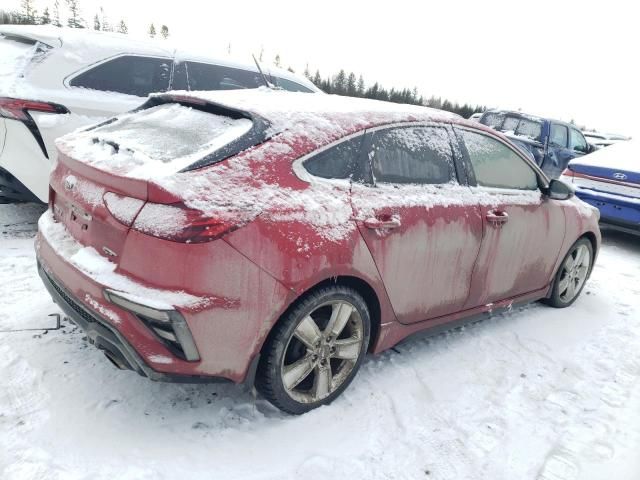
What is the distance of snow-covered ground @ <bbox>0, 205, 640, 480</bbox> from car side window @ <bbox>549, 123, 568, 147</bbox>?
874 cm

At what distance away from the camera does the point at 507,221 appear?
3.39m

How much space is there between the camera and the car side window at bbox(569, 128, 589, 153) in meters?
11.8

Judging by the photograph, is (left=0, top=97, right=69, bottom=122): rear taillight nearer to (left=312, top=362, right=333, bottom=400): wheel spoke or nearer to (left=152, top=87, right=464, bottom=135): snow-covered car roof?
(left=152, top=87, right=464, bottom=135): snow-covered car roof

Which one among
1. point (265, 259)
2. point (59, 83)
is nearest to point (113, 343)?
point (265, 259)

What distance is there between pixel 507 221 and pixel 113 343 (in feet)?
8.36

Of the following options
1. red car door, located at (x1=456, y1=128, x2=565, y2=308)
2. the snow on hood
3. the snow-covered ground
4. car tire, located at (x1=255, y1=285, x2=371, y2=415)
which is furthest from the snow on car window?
the snow on hood

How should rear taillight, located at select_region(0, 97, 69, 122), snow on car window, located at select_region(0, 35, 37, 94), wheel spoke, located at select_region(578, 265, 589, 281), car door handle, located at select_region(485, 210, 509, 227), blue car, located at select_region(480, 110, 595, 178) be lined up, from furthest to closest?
blue car, located at select_region(480, 110, 595, 178) < wheel spoke, located at select_region(578, 265, 589, 281) < snow on car window, located at select_region(0, 35, 37, 94) < rear taillight, located at select_region(0, 97, 69, 122) < car door handle, located at select_region(485, 210, 509, 227)

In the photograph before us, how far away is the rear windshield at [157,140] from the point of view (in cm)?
219

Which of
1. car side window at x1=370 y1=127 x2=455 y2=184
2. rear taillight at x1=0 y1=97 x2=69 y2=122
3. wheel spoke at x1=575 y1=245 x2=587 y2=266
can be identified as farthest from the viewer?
wheel spoke at x1=575 y1=245 x2=587 y2=266

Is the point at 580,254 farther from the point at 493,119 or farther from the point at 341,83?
the point at 341,83

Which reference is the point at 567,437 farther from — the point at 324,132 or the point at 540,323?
the point at 324,132

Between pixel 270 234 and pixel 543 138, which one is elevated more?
pixel 270 234

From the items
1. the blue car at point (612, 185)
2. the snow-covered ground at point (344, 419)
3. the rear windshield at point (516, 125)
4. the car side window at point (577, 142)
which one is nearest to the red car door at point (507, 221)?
the snow-covered ground at point (344, 419)

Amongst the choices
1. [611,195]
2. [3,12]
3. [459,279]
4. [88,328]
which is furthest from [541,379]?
[3,12]
